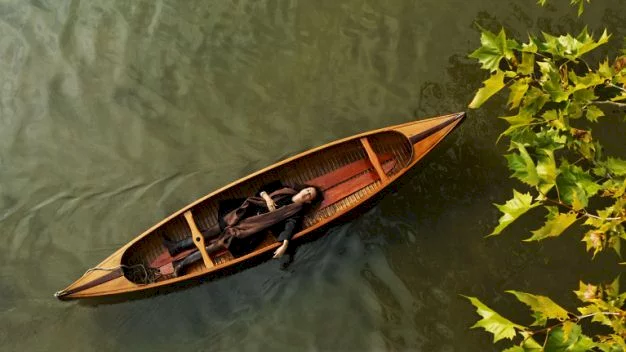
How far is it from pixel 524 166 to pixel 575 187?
432 mm

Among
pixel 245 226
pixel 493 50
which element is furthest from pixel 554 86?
pixel 245 226

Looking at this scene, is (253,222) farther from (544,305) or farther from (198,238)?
(544,305)

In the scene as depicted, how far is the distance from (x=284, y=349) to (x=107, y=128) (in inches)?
195

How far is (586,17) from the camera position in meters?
10.1

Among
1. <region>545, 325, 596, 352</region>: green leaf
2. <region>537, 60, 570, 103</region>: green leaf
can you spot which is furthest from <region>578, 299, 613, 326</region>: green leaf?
<region>537, 60, 570, 103</region>: green leaf

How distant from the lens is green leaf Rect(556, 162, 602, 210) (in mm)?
4316

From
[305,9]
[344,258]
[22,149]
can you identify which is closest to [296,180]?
[344,258]

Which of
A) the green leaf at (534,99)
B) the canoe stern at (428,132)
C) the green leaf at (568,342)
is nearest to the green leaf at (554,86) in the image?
the green leaf at (534,99)

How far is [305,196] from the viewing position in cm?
865

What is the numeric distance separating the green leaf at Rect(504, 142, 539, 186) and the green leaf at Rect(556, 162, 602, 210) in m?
0.27

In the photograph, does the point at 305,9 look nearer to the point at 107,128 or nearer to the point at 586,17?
the point at 107,128

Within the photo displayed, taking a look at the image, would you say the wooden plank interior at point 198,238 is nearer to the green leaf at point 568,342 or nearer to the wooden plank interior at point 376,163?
the wooden plank interior at point 376,163

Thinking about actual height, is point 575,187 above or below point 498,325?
above

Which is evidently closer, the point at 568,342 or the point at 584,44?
the point at 568,342
